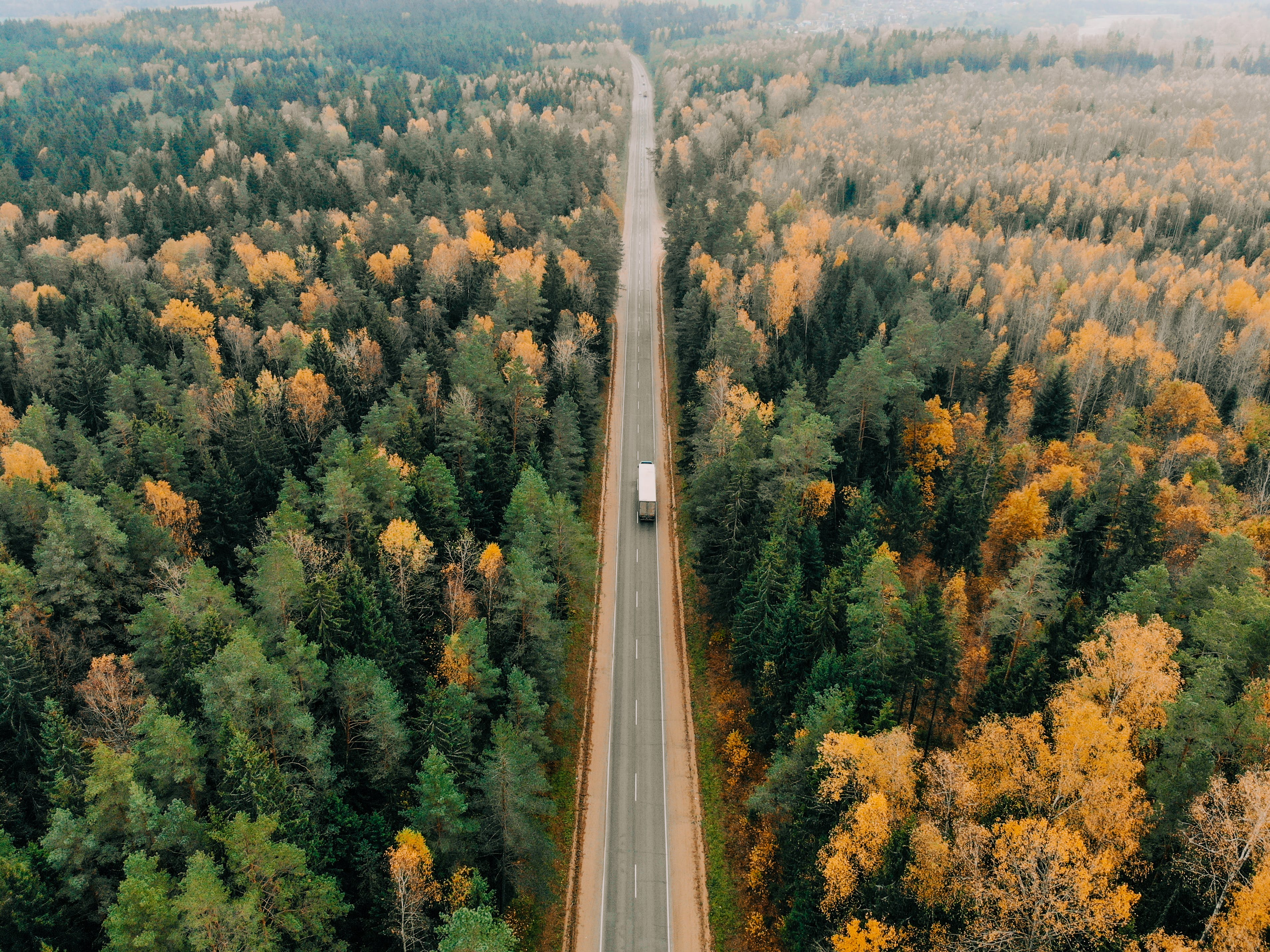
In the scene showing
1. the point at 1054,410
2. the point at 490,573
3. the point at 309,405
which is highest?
the point at 309,405

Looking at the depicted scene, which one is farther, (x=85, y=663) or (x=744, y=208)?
(x=744, y=208)

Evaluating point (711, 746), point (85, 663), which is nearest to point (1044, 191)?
point (711, 746)

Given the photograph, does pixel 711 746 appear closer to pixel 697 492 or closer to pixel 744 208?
pixel 697 492

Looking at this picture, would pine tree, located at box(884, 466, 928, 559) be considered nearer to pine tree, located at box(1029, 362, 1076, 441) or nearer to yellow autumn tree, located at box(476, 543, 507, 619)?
pine tree, located at box(1029, 362, 1076, 441)

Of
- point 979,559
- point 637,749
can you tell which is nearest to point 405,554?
point 637,749

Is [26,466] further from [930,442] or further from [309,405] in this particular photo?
[930,442]

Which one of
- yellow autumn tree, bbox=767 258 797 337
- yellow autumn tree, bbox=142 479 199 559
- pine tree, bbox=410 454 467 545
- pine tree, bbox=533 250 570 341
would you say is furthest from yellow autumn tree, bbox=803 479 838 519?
yellow autumn tree, bbox=142 479 199 559
